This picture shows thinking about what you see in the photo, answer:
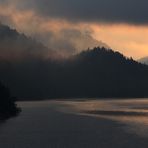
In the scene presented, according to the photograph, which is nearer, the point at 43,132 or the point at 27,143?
the point at 27,143

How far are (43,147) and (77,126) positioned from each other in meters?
56.7

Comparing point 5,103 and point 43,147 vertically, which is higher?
point 5,103

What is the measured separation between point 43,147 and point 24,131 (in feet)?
123

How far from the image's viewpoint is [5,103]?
654ft

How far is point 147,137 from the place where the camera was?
124062 mm

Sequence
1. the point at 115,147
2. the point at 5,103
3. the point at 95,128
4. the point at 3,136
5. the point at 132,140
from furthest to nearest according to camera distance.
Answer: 1. the point at 5,103
2. the point at 95,128
3. the point at 3,136
4. the point at 132,140
5. the point at 115,147

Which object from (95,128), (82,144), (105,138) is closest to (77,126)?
(95,128)

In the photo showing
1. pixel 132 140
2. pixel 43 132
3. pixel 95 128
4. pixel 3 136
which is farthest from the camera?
pixel 95 128

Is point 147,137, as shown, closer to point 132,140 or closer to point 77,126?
point 132,140

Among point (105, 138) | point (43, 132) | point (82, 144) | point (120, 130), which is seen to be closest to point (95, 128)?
point (120, 130)

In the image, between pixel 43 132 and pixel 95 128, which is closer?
pixel 43 132

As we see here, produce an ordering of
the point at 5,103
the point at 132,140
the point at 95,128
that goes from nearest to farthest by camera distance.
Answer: the point at 132,140, the point at 95,128, the point at 5,103

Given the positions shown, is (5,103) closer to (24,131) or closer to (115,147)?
(24,131)

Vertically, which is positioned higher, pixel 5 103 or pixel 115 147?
pixel 5 103
